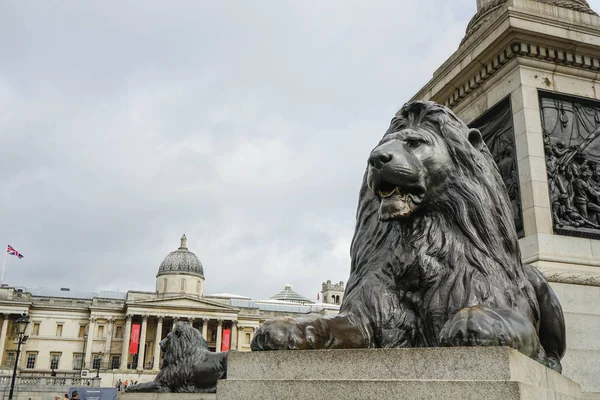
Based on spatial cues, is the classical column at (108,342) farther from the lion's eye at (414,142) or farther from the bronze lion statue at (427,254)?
the lion's eye at (414,142)

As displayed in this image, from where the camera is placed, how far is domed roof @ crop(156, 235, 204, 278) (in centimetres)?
7069

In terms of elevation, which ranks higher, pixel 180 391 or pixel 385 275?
pixel 385 275

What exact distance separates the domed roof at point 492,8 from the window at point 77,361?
65.7 metres

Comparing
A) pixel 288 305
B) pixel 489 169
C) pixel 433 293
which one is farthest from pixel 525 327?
pixel 288 305

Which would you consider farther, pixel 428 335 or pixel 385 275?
pixel 385 275

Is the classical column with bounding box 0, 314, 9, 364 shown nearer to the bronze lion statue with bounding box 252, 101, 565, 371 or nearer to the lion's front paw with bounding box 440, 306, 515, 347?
the bronze lion statue with bounding box 252, 101, 565, 371

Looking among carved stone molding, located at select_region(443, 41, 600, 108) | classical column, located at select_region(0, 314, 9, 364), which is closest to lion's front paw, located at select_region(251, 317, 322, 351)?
carved stone molding, located at select_region(443, 41, 600, 108)

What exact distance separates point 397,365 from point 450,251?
769mm

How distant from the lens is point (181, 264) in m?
71.0

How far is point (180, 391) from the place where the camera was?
7.70 meters

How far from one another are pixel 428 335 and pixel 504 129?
150 inches

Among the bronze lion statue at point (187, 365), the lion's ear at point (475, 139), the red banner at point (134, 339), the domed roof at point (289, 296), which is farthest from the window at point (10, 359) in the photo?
the lion's ear at point (475, 139)

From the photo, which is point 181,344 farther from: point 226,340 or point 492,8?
point 226,340

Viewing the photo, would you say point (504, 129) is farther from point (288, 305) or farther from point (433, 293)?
point (288, 305)
